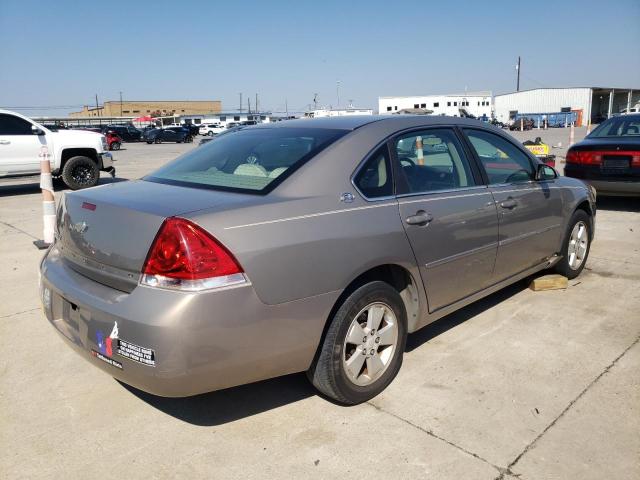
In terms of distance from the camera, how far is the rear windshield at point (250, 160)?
2.95m

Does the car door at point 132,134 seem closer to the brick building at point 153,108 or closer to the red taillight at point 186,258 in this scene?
the red taillight at point 186,258

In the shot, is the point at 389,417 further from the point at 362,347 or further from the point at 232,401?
the point at 232,401

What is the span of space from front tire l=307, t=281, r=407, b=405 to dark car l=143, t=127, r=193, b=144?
4480 cm

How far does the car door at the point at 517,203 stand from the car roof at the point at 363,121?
28 centimetres

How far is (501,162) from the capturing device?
423cm

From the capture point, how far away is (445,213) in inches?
133

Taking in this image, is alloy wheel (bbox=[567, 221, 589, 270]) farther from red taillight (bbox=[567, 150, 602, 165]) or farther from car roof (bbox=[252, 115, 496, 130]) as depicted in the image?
red taillight (bbox=[567, 150, 602, 165])

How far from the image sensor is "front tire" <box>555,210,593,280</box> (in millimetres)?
4938

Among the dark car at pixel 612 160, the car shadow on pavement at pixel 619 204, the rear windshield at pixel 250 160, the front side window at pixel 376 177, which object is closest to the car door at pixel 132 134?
the car shadow on pavement at pixel 619 204

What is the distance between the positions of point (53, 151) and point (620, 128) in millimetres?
10989

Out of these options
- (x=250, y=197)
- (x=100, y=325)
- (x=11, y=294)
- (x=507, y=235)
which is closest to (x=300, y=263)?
(x=250, y=197)

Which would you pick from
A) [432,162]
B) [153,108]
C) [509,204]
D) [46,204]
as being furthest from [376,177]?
[153,108]

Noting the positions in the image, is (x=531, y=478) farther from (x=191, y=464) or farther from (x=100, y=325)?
(x=100, y=325)

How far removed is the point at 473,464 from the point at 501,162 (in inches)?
97.8
